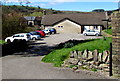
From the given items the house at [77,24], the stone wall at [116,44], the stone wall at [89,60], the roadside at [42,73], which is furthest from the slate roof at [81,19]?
the stone wall at [116,44]

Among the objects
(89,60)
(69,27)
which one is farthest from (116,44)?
(69,27)

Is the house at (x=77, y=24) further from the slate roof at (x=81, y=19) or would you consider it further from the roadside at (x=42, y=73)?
the roadside at (x=42, y=73)

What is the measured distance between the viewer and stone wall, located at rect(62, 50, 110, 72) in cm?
1180

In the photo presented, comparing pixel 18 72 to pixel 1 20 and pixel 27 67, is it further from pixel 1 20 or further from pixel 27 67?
pixel 1 20

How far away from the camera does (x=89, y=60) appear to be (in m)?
Answer: 12.4

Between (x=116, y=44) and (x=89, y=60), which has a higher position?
(x=116, y=44)

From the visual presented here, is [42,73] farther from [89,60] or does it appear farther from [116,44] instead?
[116,44]

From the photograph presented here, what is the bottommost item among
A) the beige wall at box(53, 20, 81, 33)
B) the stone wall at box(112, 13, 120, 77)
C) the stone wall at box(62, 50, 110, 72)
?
the beige wall at box(53, 20, 81, 33)

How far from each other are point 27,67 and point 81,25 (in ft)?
128

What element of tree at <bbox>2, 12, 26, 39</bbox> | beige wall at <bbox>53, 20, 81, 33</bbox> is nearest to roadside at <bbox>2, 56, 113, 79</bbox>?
tree at <bbox>2, 12, 26, 39</bbox>

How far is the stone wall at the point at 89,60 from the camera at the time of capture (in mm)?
11797

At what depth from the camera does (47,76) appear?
35.5ft

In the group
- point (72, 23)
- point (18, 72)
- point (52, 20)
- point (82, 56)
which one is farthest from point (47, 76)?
point (52, 20)

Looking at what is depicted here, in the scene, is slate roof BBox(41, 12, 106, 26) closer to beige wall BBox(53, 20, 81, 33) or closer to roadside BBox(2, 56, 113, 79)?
beige wall BBox(53, 20, 81, 33)
